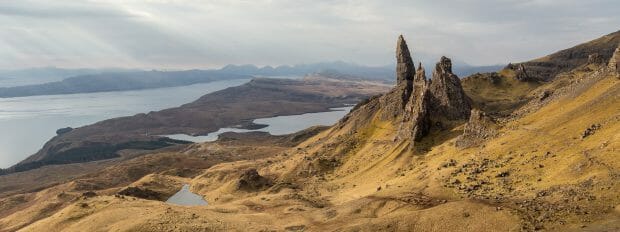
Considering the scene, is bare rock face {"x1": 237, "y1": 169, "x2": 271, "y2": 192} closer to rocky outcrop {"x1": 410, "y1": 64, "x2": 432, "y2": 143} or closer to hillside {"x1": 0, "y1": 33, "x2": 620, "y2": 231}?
hillside {"x1": 0, "y1": 33, "x2": 620, "y2": 231}

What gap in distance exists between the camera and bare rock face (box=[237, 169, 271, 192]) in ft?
421

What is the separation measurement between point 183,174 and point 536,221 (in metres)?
150

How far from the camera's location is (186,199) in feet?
463

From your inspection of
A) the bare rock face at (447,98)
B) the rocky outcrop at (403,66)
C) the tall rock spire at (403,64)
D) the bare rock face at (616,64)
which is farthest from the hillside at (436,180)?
the tall rock spire at (403,64)

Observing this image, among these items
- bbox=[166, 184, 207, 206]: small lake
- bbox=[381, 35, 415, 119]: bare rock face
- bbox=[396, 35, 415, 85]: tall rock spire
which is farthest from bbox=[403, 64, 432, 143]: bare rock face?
bbox=[166, 184, 207, 206]: small lake

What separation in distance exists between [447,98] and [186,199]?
78042mm

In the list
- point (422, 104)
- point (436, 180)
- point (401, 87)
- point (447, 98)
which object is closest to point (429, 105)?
point (422, 104)

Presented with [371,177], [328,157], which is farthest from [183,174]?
[371,177]

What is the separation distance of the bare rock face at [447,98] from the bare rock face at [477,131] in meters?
Answer: 21.9

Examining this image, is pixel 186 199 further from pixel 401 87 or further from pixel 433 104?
pixel 433 104

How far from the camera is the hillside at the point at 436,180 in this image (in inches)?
2312

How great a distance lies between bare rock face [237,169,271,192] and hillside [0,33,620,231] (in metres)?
→ 0.33

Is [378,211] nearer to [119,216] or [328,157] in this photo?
[119,216]

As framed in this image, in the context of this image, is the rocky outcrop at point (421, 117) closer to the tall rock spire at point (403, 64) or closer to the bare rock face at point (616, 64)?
the tall rock spire at point (403, 64)
